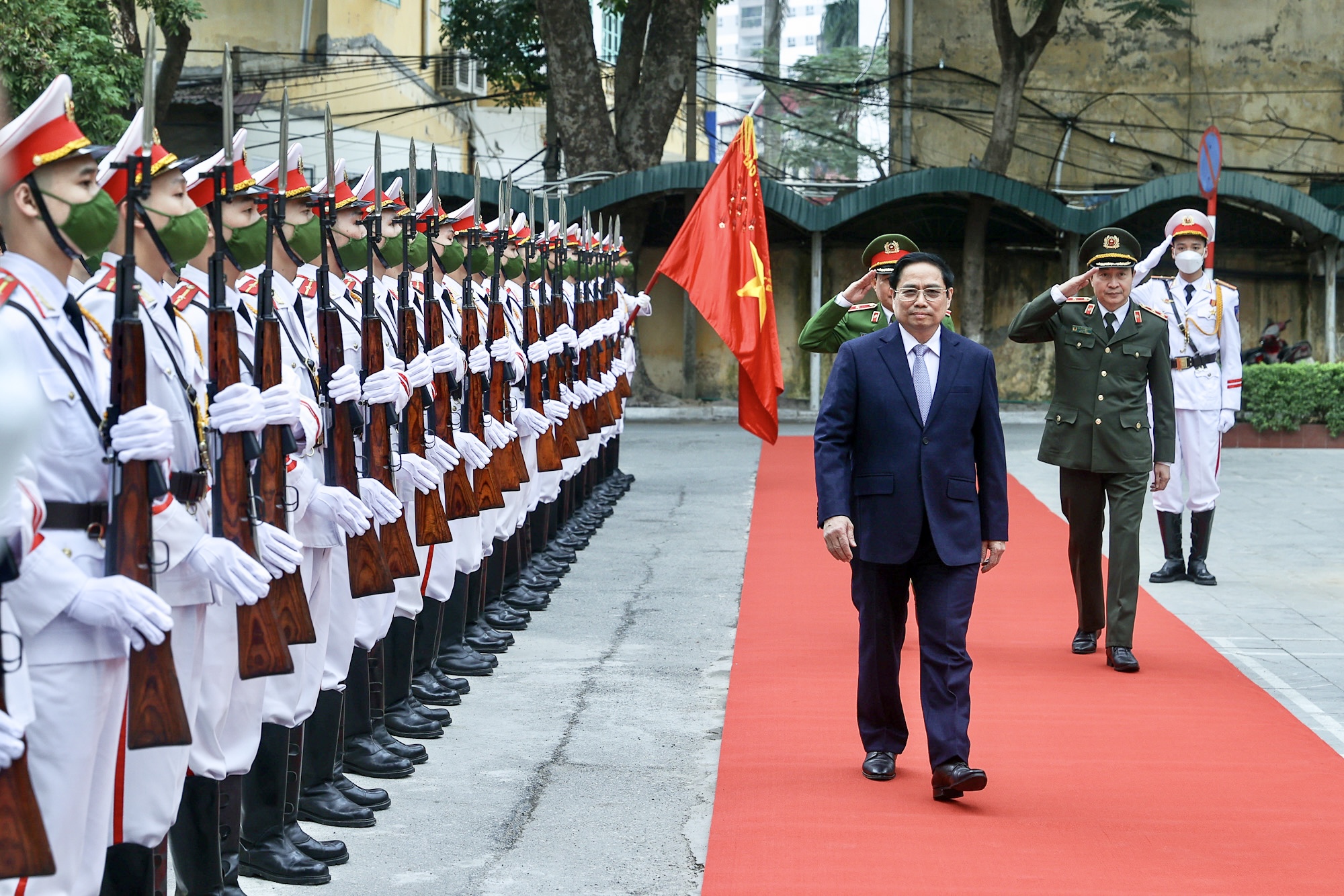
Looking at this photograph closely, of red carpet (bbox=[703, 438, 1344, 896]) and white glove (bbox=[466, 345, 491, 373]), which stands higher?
white glove (bbox=[466, 345, 491, 373])

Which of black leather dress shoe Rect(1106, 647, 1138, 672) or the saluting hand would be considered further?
black leather dress shoe Rect(1106, 647, 1138, 672)

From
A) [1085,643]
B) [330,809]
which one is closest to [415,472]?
[330,809]

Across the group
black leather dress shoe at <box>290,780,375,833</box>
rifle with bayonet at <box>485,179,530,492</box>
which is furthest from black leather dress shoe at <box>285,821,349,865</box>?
rifle with bayonet at <box>485,179,530,492</box>

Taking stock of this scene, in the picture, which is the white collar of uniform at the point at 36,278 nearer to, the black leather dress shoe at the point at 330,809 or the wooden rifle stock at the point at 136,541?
the wooden rifle stock at the point at 136,541

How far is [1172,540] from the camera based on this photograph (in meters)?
9.05

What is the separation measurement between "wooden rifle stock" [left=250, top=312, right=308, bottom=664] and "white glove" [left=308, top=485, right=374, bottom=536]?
0.36 meters

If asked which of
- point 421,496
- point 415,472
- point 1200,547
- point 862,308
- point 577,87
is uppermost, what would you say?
point 577,87

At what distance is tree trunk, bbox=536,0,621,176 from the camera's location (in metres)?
19.2

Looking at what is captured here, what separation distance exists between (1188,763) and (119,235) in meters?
3.83

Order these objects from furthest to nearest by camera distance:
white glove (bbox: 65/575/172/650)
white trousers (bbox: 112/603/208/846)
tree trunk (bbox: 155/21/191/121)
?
tree trunk (bbox: 155/21/191/121)
white trousers (bbox: 112/603/208/846)
white glove (bbox: 65/575/172/650)

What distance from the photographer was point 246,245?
4.26 metres

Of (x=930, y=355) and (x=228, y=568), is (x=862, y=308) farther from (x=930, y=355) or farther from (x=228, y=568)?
(x=228, y=568)

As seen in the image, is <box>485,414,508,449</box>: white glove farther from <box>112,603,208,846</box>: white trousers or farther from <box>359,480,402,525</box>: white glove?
<box>112,603,208,846</box>: white trousers

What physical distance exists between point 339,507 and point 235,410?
864 mm
